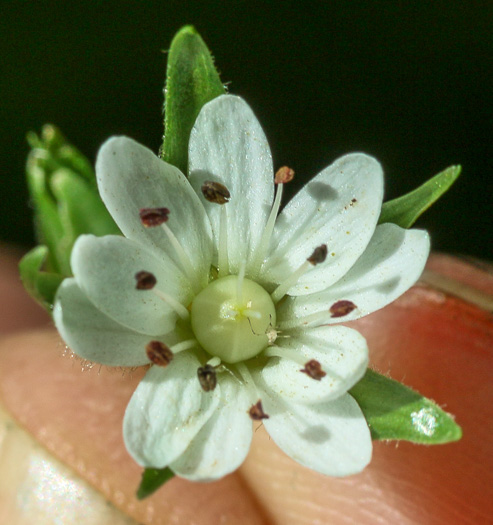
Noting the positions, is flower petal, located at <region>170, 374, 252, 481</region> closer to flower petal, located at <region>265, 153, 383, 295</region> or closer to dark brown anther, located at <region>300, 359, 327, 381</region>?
dark brown anther, located at <region>300, 359, 327, 381</region>

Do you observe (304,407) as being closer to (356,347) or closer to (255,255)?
(356,347)

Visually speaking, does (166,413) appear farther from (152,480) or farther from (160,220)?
(160,220)

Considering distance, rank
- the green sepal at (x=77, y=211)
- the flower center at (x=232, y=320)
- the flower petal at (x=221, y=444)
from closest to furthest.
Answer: the flower petal at (x=221, y=444) → the flower center at (x=232, y=320) → the green sepal at (x=77, y=211)

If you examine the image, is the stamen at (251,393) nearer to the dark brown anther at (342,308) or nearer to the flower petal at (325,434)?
the flower petal at (325,434)

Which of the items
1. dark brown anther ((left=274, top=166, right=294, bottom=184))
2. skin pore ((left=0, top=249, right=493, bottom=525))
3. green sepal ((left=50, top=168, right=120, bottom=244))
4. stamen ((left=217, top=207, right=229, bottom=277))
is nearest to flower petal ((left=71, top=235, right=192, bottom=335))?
stamen ((left=217, top=207, right=229, bottom=277))

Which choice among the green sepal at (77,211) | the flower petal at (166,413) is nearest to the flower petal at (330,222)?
the flower petal at (166,413)

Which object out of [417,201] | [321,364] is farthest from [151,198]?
[417,201]

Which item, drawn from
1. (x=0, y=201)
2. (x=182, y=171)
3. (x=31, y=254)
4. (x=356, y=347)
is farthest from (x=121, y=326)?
(x=0, y=201)
